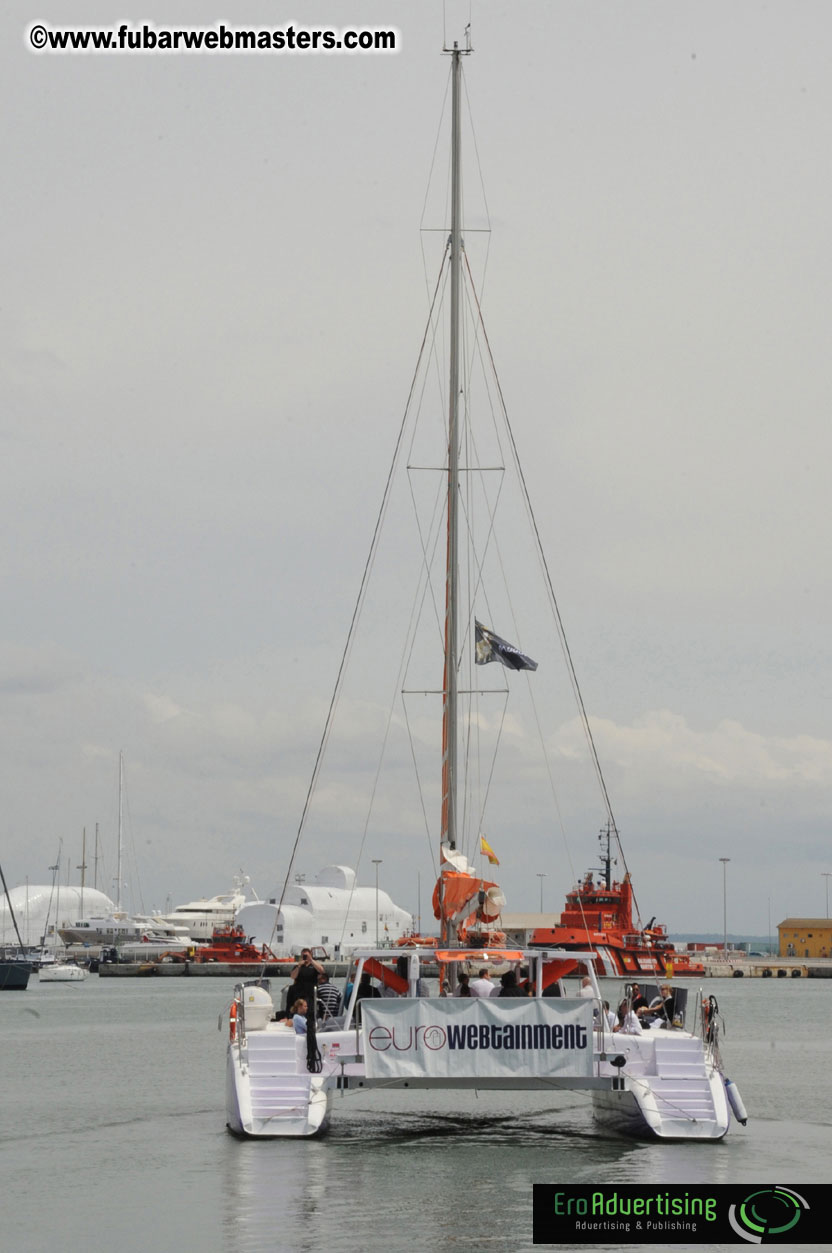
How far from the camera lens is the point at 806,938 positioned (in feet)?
609

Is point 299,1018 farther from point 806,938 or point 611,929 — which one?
point 806,938

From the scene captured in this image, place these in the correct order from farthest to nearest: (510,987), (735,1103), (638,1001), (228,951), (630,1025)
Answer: (228,951) < (638,1001) < (510,987) < (630,1025) < (735,1103)

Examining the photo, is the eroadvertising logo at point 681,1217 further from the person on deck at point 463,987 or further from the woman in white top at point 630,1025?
the person on deck at point 463,987

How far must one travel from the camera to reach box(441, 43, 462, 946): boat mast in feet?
78.5

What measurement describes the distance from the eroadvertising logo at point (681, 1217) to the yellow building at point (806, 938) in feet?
570

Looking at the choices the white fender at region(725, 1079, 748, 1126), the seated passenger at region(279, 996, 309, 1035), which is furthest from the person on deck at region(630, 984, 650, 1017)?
the seated passenger at region(279, 996, 309, 1035)

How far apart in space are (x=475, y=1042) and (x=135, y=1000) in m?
79.8

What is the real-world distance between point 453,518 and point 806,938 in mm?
170129

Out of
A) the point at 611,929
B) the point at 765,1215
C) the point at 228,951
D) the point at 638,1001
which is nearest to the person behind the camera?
the point at 765,1215

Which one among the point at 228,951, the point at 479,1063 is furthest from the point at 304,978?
the point at 228,951

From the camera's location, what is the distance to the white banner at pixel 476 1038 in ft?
67.8

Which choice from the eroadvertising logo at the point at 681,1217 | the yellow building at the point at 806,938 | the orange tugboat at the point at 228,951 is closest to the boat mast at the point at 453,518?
the eroadvertising logo at the point at 681,1217

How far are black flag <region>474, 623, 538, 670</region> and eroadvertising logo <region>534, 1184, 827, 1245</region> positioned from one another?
9.63 metres

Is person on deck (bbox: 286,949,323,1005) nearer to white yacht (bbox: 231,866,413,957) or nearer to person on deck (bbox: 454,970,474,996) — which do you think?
person on deck (bbox: 454,970,474,996)
